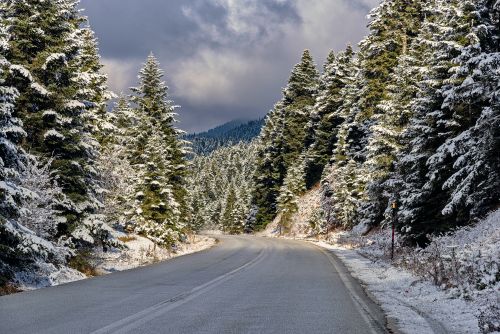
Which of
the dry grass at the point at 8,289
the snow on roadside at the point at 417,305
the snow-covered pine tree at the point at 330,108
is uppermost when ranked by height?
the snow-covered pine tree at the point at 330,108

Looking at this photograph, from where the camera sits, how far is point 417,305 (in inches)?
405

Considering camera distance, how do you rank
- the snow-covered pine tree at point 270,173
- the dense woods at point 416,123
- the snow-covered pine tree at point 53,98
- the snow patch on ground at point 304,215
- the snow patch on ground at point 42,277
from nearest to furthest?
the snow patch on ground at point 42,277, the dense woods at point 416,123, the snow-covered pine tree at point 53,98, the snow patch on ground at point 304,215, the snow-covered pine tree at point 270,173

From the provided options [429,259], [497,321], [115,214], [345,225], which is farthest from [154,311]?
[345,225]

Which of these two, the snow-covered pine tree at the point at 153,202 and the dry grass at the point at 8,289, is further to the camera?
the snow-covered pine tree at the point at 153,202

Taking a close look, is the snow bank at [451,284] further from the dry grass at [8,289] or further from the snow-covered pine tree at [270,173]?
the snow-covered pine tree at [270,173]

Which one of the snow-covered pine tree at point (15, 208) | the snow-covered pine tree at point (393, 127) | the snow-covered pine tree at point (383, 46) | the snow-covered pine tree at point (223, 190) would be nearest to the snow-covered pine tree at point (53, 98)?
the snow-covered pine tree at point (15, 208)

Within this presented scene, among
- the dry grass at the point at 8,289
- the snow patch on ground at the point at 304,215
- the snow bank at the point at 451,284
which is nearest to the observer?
the snow bank at the point at 451,284

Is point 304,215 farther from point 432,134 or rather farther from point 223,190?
point 223,190

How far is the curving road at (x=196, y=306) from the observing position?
23.7ft

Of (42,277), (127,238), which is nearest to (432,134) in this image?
(42,277)

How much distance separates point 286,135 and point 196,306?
6293 cm

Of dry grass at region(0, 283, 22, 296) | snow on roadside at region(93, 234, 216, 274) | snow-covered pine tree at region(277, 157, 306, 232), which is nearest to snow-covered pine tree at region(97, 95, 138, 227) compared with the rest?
snow on roadside at region(93, 234, 216, 274)

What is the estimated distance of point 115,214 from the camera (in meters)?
26.0

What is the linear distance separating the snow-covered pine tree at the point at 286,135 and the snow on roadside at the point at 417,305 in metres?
52.5
